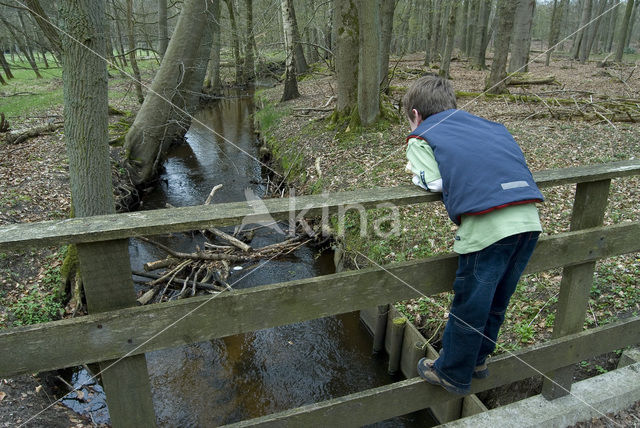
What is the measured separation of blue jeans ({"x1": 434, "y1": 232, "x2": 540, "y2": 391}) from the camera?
2.06m

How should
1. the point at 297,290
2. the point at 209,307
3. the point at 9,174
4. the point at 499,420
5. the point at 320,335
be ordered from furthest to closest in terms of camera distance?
the point at 9,174, the point at 320,335, the point at 499,420, the point at 297,290, the point at 209,307

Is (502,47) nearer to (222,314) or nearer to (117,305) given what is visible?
(222,314)

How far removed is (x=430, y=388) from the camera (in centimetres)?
240

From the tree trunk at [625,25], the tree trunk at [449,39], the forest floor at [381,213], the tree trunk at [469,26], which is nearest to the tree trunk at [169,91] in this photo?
the forest floor at [381,213]

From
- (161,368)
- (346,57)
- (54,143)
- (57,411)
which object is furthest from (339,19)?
(57,411)

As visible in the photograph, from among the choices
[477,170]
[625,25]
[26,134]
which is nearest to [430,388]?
[477,170]

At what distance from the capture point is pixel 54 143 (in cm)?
1106

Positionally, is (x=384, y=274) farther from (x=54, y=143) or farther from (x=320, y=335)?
(x=54, y=143)

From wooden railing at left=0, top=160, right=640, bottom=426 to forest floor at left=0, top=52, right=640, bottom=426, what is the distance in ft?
2.95

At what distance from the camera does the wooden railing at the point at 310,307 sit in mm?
1626

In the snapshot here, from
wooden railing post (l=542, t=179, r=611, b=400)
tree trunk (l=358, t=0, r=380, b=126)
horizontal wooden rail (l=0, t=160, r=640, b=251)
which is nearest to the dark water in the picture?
wooden railing post (l=542, t=179, r=611, b=400)

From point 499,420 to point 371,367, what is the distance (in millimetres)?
2844

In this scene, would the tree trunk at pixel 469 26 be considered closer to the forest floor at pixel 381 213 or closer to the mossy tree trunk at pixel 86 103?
the forest floor at pixel 381 213

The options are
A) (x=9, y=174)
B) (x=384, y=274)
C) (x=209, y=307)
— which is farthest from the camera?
→ (x=9, y=174)
